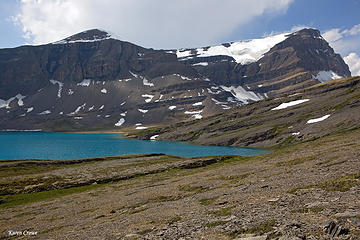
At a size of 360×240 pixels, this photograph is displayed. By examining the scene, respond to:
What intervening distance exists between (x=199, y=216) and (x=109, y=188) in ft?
118

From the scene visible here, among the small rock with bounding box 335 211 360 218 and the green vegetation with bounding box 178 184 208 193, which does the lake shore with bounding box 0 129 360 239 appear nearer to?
the small rock with bounding box 335 211 360 218

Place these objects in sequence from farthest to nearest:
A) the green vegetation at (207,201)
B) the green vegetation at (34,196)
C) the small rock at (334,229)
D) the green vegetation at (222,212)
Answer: the green vegetation at (34,196)
the green vegetation at (207,201)
the green vegetation at (222,212)
the small rock at (334,229)

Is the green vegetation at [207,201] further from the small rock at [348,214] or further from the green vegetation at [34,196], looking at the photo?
the green vegetation at [34,196]

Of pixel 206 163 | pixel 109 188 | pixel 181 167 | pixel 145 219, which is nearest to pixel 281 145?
pixel 206 163

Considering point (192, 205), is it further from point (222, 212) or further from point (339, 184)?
point (339, 184)

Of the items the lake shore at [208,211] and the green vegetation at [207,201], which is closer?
the lake shore at [208,211]

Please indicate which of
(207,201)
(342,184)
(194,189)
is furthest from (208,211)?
(194,189)

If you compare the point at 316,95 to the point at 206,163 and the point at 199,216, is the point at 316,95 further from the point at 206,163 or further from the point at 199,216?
the point at 199,216

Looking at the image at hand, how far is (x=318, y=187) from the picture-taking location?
24.4m

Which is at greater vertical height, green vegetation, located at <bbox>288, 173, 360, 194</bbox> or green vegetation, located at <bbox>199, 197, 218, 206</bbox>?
green vegetation, located at <bbox>288, 173, 360, 194</bbox>

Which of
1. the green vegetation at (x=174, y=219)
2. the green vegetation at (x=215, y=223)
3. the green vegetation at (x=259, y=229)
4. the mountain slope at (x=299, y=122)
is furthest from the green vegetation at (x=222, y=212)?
the mountain slope at (x=299, y=122)

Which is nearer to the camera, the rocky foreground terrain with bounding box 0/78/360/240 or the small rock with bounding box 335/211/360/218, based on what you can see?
the small rock with bounding box 335/211/360/218

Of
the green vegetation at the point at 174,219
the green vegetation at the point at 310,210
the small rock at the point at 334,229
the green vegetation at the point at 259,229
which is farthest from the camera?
the green vegetation at the point at 174,219

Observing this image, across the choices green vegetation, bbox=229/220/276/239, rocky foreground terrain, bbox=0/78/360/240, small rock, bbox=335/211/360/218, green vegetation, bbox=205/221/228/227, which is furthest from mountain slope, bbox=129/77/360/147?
green vegetation, bbox=229/220/276/239
